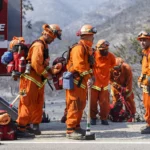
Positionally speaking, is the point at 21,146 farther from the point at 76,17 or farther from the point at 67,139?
the point at 76,17

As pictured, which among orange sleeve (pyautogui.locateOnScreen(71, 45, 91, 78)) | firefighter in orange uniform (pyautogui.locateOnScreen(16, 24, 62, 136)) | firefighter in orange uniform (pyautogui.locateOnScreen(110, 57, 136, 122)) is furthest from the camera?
firefighter in orange uniform (pyautogui.locateOnScreen(110, 57, 136, 122))

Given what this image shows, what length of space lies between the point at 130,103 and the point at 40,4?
58.0 metres

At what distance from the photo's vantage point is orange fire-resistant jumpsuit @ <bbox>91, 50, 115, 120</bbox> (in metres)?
11.4

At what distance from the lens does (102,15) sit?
63.5m

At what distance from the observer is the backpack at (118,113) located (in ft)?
40.8

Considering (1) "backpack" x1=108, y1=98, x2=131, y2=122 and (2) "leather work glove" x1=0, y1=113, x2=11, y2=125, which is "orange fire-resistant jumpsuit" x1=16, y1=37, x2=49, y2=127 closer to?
(2) "leather work glove" x1=0, y1=113, x2=11, y2=125

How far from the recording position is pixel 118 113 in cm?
1248

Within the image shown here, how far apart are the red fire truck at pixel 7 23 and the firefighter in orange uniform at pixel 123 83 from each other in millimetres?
2760

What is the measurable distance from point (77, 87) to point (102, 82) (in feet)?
8.98

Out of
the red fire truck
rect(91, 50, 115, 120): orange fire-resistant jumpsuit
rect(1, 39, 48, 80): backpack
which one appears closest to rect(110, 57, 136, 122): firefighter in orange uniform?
rect(91, 50, 115, 120): orange fire-resistant jumpsuit

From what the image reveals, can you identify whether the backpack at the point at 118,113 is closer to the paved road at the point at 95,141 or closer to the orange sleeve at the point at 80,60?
the paved road at the point at 95,141

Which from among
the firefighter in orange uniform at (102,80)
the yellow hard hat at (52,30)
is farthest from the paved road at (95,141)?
the yellow hard hat at (52,30)

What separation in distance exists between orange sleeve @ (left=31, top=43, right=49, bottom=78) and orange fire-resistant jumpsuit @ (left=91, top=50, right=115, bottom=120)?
267 cm

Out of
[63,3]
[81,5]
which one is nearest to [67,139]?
[63,3]
